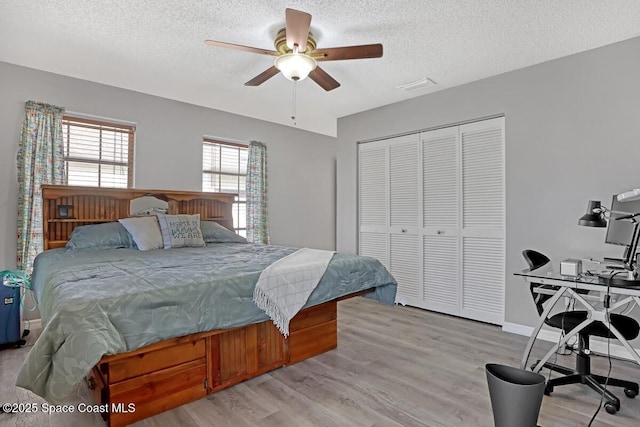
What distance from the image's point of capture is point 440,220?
4.11 metres

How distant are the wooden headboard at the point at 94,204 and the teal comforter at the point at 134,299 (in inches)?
27.1

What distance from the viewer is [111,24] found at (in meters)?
2.66

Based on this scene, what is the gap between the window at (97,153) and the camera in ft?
12.6

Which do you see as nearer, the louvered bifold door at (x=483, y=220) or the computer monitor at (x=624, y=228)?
the computer monitor at (x=624, y=228)

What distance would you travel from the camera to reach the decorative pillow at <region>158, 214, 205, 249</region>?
3.63 m

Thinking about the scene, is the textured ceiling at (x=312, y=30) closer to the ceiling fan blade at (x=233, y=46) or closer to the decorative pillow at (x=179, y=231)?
the ceiling fan blade at (x=233, y=46)

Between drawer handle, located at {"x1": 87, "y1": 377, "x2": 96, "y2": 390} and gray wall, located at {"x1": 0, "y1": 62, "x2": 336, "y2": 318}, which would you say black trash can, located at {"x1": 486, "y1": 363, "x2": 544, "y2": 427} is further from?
gray wall, located at {"x1": 0, "y1": 62, "x2": 336, "y2": 318}

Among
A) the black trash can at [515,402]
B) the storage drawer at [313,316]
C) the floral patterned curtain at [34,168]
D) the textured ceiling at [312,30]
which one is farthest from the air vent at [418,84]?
the floral patterned curtain at [34,168]

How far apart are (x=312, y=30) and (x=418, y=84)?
1.63m

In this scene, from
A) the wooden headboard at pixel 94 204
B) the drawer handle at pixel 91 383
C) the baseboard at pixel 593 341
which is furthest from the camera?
the wooden headboard at pixel 94 204

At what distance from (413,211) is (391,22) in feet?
7.81

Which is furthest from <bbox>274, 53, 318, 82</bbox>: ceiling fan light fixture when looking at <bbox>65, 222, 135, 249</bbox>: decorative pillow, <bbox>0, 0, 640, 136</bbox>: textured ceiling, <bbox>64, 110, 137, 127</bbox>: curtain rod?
<bbox>64, 110, 137, 127</bbox>: curtain rod

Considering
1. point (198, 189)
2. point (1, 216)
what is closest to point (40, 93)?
point (1, 216)

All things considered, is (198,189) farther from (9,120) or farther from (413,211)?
(413,211)
